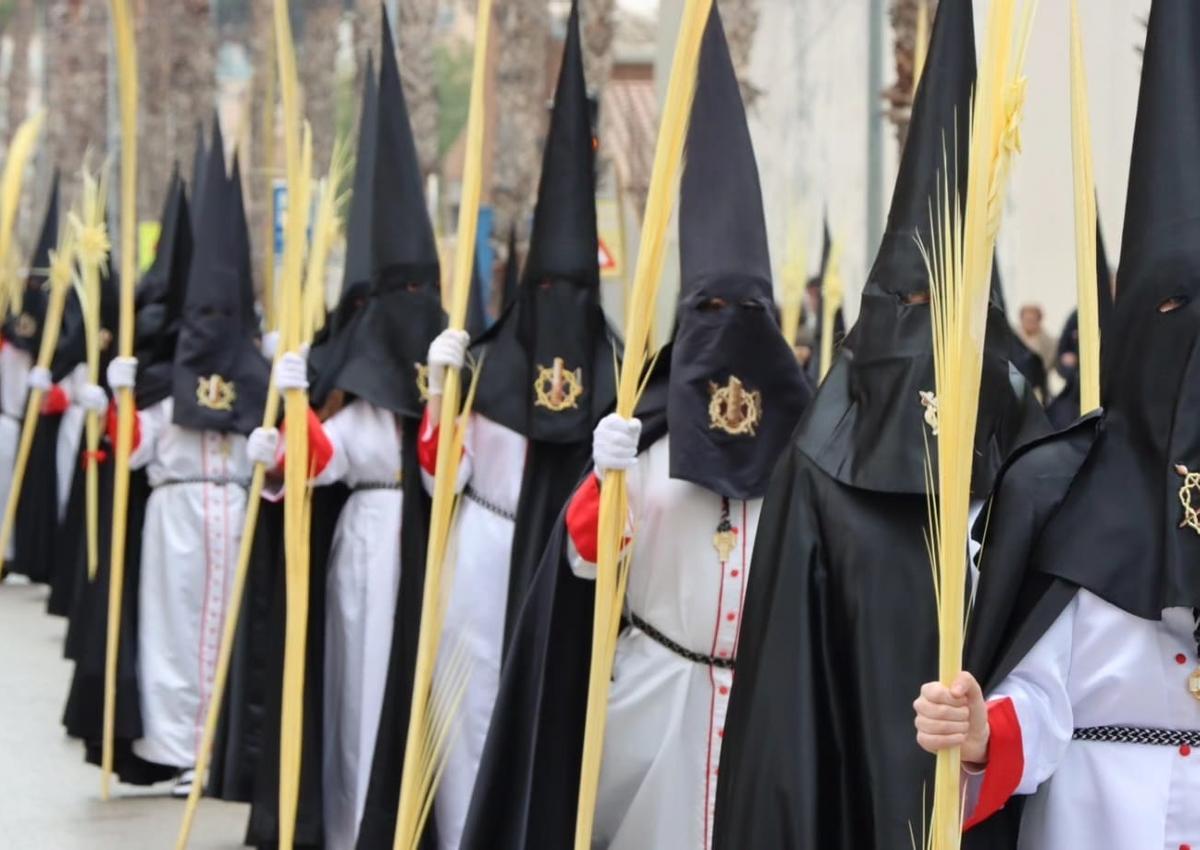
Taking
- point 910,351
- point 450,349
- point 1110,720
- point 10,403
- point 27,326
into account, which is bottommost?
point 10,403

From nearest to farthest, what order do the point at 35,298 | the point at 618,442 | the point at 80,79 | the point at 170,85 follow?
the point at 618,442
the point at 35,298
the point at 170,85
the point at 80,79

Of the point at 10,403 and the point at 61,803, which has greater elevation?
the point at 10,403

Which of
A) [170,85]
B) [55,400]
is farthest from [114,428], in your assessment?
[170,85]

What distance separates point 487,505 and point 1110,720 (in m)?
3.64

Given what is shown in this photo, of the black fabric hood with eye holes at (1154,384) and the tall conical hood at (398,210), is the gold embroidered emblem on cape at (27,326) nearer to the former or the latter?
the tall conical hood at (398,210)

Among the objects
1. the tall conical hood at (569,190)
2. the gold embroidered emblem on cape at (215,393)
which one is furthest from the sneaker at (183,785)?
the tall conical hood at (569,190)

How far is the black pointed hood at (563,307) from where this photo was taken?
671cm

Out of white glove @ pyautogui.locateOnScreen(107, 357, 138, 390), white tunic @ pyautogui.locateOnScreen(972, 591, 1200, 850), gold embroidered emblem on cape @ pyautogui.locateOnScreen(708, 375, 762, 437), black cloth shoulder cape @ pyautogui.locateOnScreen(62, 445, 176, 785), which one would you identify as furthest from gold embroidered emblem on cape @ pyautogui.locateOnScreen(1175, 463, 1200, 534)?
black cloth shoulder cape @ pyautogui.locateOnScreen(62, 445, 176, 785)

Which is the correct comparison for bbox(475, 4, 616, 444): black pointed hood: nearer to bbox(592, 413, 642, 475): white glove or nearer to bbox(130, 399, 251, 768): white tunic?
bbox(592, 413, 642, 475): white glove

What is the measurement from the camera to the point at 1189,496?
3834mm

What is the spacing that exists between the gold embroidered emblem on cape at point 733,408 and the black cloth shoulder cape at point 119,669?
4265mm

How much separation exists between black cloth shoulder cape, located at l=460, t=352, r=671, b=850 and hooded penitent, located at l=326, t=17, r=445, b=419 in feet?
5.66

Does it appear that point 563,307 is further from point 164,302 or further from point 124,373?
point 164,302

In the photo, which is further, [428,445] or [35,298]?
[35,298]
